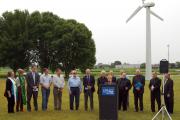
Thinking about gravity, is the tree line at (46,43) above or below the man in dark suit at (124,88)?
above

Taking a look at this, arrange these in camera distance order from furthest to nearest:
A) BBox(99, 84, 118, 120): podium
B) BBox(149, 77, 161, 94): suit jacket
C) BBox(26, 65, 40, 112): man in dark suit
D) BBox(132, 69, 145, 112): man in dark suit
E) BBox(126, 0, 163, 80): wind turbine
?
BBox(126, 0, 163, 80): wind turbine < BBox(132, 69, 145, 112): man in dark suit < BBox(149, 77, 161, 94): suit jacket < BBox(26, 65, 40, 112): man in dark suit < BBox(99, 84, 118, 120): podium

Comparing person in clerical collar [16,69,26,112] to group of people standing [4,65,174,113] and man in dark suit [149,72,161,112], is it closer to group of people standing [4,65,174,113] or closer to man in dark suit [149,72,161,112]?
group of people standing [4,65,174,113]

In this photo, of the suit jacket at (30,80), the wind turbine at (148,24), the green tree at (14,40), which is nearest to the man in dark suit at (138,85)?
the suit jacket at (30,80)

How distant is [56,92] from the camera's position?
19.2m

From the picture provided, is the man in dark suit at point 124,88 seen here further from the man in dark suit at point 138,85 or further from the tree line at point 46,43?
the tree line at point 46,43

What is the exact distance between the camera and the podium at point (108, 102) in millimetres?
16500

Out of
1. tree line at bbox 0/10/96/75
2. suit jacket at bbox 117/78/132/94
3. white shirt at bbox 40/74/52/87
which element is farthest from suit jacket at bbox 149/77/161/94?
tree line at bbox 0/10/96/75

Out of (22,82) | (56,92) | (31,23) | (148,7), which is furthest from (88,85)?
(31,23)

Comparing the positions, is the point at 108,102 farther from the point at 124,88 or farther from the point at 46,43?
the point at 46,43

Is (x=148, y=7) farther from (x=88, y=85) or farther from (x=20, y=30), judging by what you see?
(x=88, y=85)

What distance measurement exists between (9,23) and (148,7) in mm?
22816

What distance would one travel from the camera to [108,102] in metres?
16.6

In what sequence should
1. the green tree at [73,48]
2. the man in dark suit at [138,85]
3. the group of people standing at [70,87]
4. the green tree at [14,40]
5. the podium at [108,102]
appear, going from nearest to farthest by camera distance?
the podium at [108,102], the group of people standing at [70,87], the man in dark suit at [138,85], the green tree at [73,48], the green tree at [14,40]

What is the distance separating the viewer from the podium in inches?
650
